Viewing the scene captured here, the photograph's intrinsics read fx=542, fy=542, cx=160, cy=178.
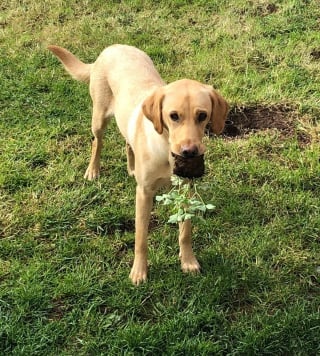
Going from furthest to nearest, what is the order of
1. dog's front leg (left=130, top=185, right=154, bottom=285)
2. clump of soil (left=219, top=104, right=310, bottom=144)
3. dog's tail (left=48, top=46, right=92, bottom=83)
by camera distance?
clump of soil (left=219, top=104, right=310, bottom=144)
dog's tail (left=48, top=46, right=92, bottom=83)
dog's front leg (left=130, top=185, right=154, bottom=285)

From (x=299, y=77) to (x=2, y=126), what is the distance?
127 inches

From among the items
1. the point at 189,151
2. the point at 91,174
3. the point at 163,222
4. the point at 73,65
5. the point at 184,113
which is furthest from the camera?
the point at 73,65

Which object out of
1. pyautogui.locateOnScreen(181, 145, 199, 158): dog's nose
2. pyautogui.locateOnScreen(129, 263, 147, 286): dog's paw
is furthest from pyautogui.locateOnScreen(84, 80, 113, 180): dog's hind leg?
pyautogui.locateOnScreen(181, 145, 199, 158): dog's nose

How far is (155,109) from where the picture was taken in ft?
10.6

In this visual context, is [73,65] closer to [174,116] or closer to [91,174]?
[91,174]

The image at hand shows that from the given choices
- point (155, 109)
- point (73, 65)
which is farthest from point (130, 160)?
point (155, 109)

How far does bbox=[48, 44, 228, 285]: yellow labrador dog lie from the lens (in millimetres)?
3160

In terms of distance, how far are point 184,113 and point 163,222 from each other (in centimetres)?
135

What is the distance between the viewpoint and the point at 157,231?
13.8 feet

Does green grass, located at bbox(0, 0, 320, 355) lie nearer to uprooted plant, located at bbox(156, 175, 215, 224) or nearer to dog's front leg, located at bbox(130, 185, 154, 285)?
dog's front leg, located at bbox(130, 185, 154, 285)

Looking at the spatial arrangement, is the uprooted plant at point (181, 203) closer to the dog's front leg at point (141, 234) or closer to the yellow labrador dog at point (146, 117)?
the yellow labrador dog at point (146, 117)

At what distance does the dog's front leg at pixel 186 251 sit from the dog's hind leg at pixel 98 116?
123 cm

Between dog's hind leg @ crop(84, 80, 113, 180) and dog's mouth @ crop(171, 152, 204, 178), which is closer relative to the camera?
dog's mouth @ crop(171, 152, 204, 178)

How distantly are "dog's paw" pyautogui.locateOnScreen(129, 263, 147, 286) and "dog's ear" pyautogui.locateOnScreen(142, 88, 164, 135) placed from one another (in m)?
1.01
